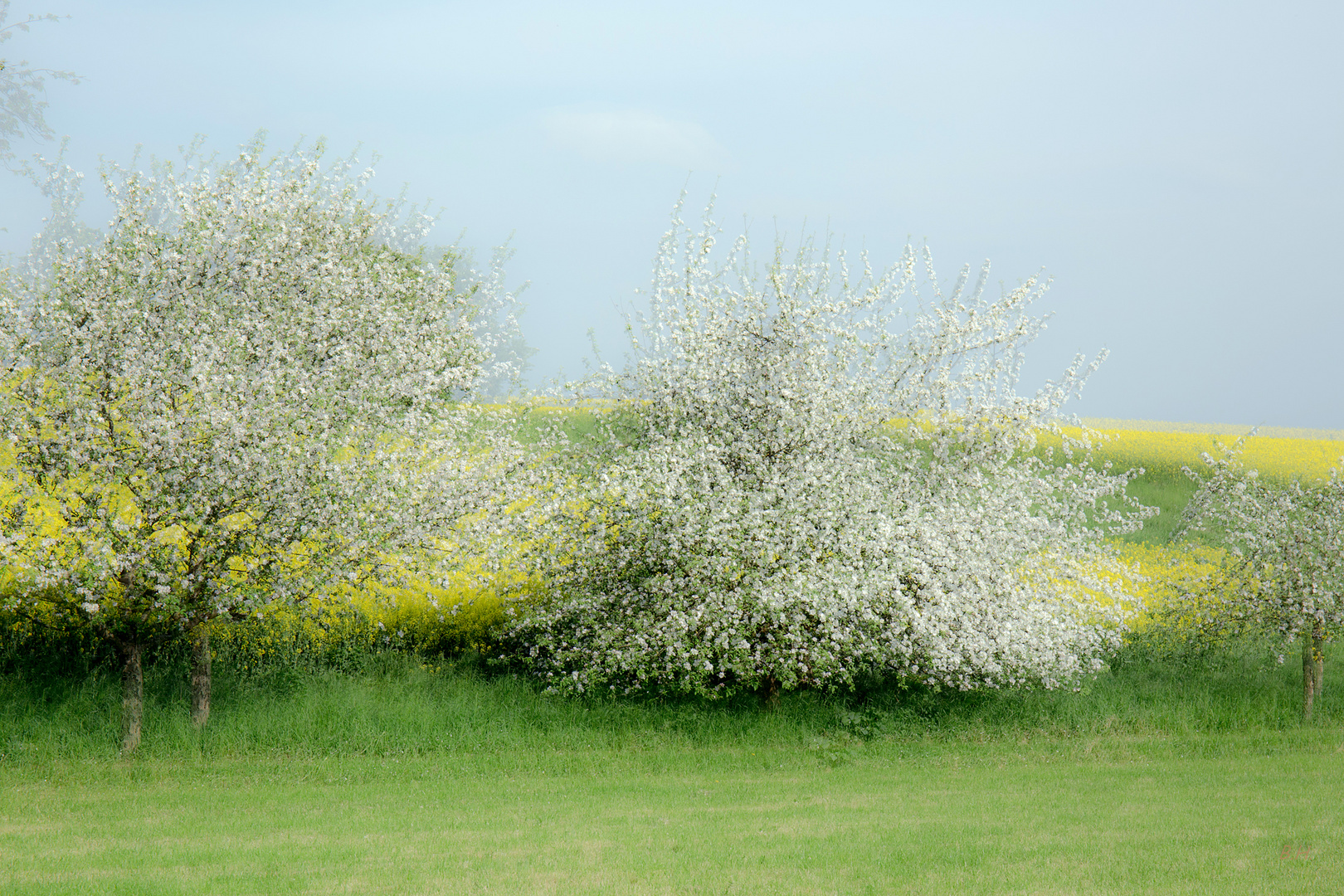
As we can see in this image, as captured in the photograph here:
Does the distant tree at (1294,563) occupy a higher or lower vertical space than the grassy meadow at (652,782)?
higher

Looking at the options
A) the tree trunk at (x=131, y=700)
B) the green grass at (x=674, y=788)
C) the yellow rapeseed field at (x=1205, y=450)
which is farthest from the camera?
the yellow rapeseed field at (x=1205, y=450)

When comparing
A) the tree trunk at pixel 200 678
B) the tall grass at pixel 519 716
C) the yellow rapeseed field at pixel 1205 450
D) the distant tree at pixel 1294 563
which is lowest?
the tall grass at pixel 519 716

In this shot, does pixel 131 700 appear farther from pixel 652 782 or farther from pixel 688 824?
pixel 688 824

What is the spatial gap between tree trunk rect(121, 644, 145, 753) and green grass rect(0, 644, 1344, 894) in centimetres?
26

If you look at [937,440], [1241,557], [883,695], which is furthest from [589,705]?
[1241,557]

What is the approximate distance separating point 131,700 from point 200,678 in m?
0.98

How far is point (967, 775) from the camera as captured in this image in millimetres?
13992

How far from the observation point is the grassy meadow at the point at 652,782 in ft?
31.7

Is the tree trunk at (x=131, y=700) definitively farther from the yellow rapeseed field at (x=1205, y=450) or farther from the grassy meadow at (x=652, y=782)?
the yellow rapeseed field at (x=1205, y=450)

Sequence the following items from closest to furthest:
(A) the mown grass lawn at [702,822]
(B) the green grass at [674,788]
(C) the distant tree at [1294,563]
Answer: (A) the mown grass lawn at [702,822], (B) the green grass at [674,788], (C) the distant tree at [1294,563]

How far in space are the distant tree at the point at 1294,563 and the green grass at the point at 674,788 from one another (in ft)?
5.44

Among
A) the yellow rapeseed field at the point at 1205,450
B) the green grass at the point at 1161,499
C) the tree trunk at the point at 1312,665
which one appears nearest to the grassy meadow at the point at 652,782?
the tree trunk at the point at 1312,665

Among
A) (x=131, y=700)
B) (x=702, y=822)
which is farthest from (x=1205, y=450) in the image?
(x=131, y=700)

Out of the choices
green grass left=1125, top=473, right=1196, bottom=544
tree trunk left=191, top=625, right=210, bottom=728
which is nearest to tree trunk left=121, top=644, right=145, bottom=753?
tree trunk left=191, top=625, right=210, bottom=728
